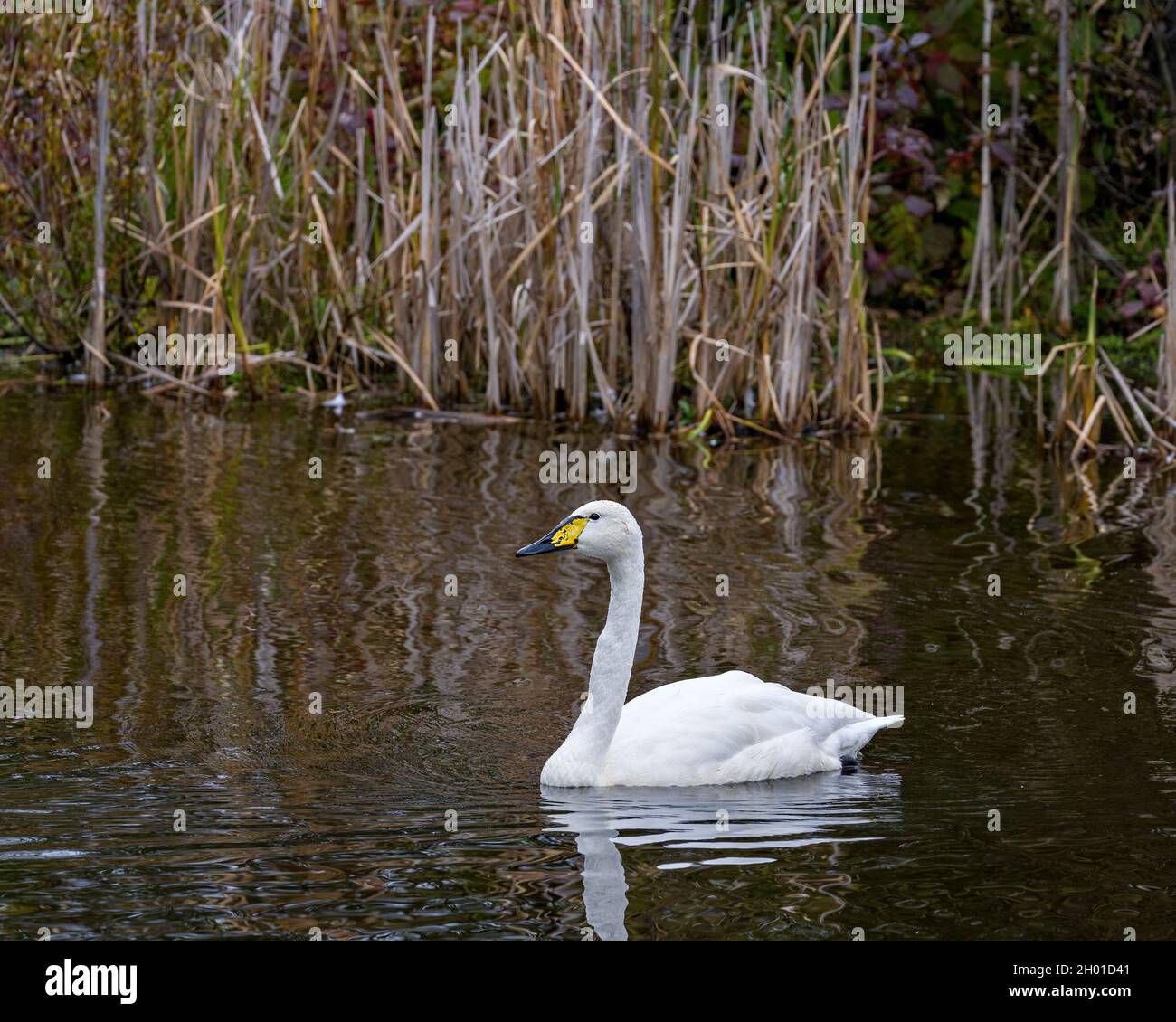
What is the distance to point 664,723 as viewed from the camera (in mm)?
6156

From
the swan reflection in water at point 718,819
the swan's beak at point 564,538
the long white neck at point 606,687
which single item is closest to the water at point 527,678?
the swan reflection in water at point 718,819

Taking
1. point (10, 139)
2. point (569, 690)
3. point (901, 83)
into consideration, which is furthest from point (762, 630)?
point (901, 83)

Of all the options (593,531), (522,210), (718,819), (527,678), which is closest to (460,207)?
(522,210)

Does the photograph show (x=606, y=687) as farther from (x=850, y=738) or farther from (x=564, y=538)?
(x=850, y=738)

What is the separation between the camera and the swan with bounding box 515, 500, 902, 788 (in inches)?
238

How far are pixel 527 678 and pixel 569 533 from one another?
103 centimetres

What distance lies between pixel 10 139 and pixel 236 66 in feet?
5.97

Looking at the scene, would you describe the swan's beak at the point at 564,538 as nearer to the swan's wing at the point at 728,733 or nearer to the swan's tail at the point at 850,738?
the swan's wing at the point at 728,733

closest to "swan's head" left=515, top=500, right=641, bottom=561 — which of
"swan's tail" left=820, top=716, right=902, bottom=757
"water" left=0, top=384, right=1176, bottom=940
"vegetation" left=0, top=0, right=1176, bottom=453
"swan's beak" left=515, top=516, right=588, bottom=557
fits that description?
"swan's beak" left=515, top=516, right=588, bottom=557

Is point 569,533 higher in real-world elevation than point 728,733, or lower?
higher

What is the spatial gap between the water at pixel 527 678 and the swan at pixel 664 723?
96mm

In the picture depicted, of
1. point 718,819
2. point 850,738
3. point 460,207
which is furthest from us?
point 460,207

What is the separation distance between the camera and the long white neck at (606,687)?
19.6 feet

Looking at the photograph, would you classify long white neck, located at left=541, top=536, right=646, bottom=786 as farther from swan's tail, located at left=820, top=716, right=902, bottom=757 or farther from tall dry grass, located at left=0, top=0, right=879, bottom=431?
tall dry grass, located at left=0, top=0, right=879, bottom=431
